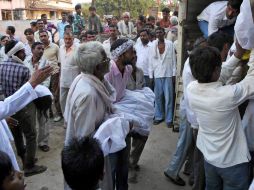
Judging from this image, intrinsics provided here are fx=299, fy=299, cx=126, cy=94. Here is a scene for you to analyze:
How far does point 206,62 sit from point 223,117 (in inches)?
15.8

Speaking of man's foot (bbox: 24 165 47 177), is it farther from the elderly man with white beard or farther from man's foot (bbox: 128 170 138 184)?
the elderly man with white beard

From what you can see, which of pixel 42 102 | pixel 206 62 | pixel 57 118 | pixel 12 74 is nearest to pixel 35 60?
pixel 42 102

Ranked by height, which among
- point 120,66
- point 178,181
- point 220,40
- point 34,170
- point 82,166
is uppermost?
point 220,40

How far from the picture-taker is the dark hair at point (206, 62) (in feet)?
6.87

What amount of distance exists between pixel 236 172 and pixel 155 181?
1.86 meters

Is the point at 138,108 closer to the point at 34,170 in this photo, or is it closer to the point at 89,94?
the point at 89,94

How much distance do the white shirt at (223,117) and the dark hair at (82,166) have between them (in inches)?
35.3

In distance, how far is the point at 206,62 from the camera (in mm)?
2098

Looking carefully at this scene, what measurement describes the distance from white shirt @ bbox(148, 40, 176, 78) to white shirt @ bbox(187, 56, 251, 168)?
3610 mm

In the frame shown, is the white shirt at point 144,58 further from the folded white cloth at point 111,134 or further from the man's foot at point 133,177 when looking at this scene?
the folded white cloth at point 111,134

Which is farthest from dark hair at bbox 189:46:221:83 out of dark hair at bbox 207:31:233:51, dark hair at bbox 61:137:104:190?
dark hair at bbox 61:137:104:190

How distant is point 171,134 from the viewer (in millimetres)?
5445

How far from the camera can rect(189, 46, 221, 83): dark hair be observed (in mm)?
2094

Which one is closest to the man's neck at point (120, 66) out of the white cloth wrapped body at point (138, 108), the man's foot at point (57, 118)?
the white cloth wrapped body at point (138, 108)
